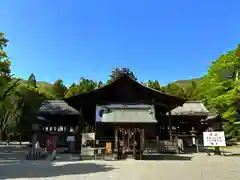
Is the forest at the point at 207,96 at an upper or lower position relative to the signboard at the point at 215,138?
upper

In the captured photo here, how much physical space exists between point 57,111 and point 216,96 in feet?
62.9

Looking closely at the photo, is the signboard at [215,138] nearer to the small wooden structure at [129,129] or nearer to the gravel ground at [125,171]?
the small wooden structure at [129,129]

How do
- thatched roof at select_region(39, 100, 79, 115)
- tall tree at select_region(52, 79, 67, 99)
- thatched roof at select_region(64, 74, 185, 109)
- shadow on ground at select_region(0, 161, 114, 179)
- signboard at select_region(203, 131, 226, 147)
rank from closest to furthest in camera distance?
shadow on ground at select_region(0, 161, 114, 179) < signboard at select_region(203, 131, 226, 147) < thatched roof at select_region(64, 74, 185, 109) < thatched roof at select_region(39, 100, 79, 115) < tall tree at select_region(52, 79, 67, 99)

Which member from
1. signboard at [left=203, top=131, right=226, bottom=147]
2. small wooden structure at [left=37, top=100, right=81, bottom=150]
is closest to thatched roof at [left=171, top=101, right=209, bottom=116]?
signboard at [left=203, top=131, right=226, bottom=147]

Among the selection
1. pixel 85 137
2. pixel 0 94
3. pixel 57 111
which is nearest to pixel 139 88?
pixel 85 137

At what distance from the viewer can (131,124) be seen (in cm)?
1524

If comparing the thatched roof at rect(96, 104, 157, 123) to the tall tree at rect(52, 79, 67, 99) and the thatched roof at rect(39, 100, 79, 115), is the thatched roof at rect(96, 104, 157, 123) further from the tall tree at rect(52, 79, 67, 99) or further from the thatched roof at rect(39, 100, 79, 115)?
the tall tree at rect(52, 79, 67, 99)

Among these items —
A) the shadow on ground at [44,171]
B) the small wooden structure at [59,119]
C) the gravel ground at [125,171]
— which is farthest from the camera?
the small wooden structure at [59,119]

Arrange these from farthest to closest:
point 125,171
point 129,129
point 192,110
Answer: point 192,110 < point 129,129 < point 125,171

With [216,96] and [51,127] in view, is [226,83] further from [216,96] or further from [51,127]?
[51,127]

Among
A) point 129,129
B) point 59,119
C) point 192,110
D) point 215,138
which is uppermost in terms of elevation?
point 192,110

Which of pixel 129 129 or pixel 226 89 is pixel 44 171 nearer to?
pixel 129 129

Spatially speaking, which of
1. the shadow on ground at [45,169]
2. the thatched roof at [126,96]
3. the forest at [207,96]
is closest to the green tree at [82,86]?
the forest at [207,96]

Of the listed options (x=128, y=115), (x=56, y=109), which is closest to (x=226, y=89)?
(x=128, y=115)
